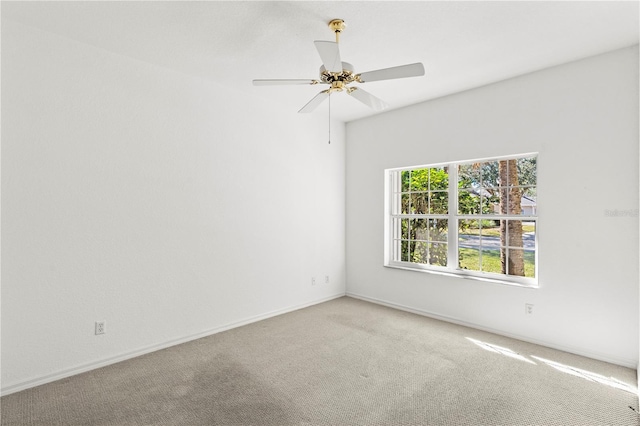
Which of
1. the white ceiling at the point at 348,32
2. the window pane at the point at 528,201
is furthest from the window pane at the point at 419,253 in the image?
the white ceiling at the point at 348,32

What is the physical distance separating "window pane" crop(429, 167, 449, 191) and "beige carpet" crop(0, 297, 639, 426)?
1864mm

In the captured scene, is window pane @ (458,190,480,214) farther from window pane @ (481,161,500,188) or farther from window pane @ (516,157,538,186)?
window pane @ (516,157,538,186)

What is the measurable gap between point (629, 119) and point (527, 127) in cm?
77

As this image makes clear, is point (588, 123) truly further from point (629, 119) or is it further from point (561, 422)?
point (561, 422)

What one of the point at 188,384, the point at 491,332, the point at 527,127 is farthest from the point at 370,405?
the point at 527,127

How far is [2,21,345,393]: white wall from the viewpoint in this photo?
2.43 metres

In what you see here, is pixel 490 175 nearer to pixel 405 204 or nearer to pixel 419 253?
pixel 405 204

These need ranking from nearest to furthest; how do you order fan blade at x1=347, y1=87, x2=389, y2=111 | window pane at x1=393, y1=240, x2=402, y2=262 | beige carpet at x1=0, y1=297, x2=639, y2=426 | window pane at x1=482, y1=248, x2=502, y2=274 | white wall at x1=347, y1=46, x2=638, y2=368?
beige carpet at x1=0, y1=297, x2=639, y2=426
fan blade at x1=347, y1=87, x2=389, y2=111
white wall at x1=347, y1=46, x2=638, y2=368
window pane at x1=482, y1=248, x2=502, y2=274
window pane at x1=393, y1=240, x2=402, y2=262

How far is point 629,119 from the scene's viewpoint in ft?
9.11

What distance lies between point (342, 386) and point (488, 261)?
240 centimetres

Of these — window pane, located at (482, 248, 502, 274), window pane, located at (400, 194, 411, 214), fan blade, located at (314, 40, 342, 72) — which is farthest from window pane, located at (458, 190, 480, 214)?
fan blade, located at (314, 40, 342, 72)

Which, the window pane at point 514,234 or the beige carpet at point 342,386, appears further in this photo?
the window pane at point 514,234

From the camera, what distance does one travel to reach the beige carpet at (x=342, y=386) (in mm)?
2076

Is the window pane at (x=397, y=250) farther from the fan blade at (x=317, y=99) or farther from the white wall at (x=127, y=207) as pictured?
the fan blade at (x=317, y=99)
